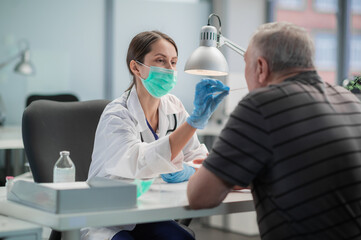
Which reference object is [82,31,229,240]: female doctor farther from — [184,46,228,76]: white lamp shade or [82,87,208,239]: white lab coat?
[184,46,228,76]: white lamp shade

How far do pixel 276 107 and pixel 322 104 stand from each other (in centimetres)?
14

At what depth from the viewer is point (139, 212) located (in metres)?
1.30

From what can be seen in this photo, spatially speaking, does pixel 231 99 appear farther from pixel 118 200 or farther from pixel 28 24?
pixel 118 200

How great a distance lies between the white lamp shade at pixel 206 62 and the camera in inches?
68.2

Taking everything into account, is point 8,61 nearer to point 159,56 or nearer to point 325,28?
point 325,28

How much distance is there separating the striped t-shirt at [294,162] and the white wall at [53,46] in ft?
15.9

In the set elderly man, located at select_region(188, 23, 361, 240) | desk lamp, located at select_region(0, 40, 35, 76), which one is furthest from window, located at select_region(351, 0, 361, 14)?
elderly man, located at select_region(188, 23, 361, 240)

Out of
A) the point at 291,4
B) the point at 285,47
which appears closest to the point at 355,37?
the point at 291,4

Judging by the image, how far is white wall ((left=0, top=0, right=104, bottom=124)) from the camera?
572 centimetres

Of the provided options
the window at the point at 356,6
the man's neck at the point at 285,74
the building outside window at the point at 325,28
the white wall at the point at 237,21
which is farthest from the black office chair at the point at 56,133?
the window at the point at 356,6

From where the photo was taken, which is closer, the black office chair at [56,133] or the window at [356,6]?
the black office chair at [56,133]

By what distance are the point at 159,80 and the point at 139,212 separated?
80cm

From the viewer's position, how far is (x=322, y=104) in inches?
51.6

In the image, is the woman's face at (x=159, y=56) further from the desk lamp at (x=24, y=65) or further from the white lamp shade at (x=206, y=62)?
the desk lamp at (x=24, y=65)
